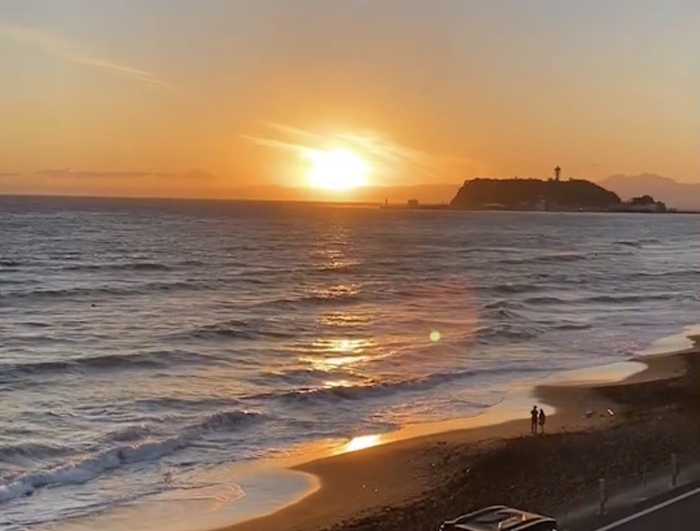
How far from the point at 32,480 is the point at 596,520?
1111cm

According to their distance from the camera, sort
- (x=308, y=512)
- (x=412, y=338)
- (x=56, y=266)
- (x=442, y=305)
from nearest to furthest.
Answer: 1. (x=308, y=512)
2. (x=412, y=338)
3. (x=442, y=305)
4. (x=56, y=266)

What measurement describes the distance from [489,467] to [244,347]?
715 inches

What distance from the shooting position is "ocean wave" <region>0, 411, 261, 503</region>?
18.2m

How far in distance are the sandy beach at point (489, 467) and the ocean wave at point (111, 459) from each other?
141 inches

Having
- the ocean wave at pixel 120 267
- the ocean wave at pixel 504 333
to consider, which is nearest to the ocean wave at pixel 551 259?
the ocean wave at pixel 120 267

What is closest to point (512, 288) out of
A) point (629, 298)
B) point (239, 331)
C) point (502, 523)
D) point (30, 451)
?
point (629, 298)

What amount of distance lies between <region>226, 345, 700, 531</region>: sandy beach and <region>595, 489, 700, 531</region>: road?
1763 millimetres

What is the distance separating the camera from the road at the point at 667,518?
1269 cm

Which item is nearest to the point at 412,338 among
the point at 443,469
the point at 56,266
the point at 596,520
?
the point at 443,469

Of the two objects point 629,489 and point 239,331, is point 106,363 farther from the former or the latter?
point 629,489

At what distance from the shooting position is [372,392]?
27688 mm

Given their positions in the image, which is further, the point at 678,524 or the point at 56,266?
the point at 56,266

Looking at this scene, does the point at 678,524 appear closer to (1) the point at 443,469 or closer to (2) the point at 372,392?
(1) the point at 443,469

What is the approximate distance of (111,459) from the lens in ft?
65.5
